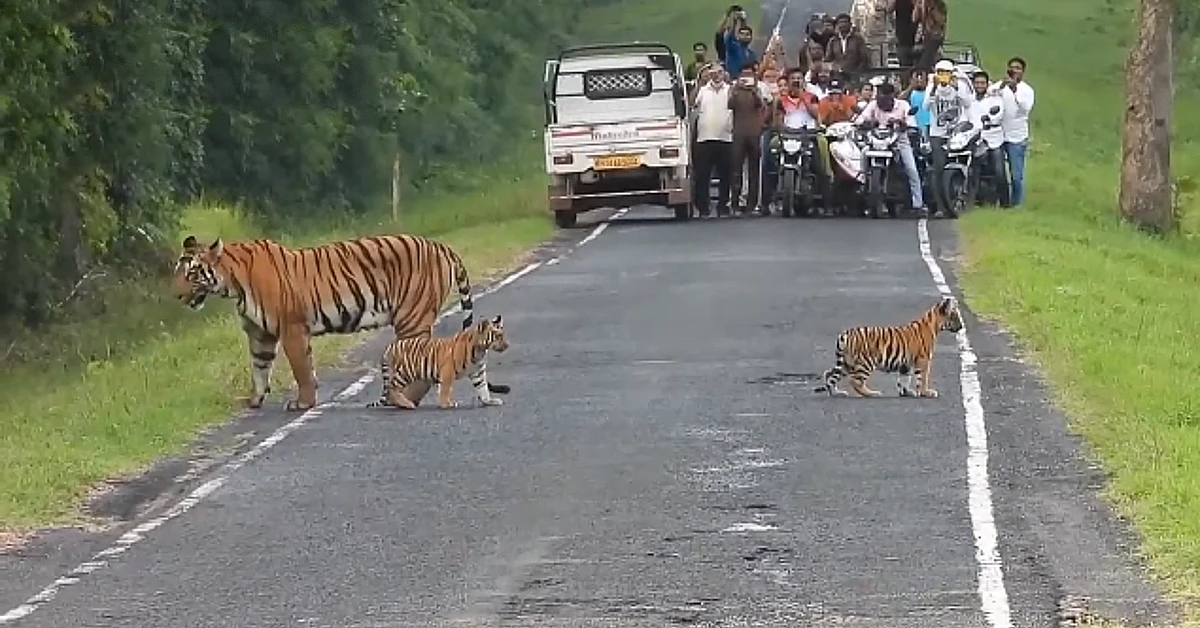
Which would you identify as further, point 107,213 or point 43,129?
point 107,213

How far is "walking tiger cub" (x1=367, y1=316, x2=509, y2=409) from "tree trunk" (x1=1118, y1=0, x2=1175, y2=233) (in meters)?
17.2

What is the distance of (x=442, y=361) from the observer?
559 inches

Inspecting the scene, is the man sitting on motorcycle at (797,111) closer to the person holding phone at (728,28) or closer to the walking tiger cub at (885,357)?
the person holding phone at (728,28)

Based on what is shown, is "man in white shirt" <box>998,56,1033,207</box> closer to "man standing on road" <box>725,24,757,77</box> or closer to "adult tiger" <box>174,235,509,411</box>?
"man standing on road" <box>725,24,757,77</box>

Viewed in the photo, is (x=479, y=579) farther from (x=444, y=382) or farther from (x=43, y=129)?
(x=43, y=129)

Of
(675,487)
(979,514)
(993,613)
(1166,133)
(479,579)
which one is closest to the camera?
(993,613)

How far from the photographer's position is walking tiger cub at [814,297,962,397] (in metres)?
14.3

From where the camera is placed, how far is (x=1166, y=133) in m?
30.2

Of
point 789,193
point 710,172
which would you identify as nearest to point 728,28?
point 710,172

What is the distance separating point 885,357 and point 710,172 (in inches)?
623

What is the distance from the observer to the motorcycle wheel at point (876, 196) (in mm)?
28266

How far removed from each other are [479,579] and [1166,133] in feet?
73.7

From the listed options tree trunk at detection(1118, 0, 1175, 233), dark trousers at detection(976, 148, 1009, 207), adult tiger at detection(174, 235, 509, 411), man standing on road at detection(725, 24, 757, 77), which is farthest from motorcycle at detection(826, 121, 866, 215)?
adult tiger at detection(174, 235, 509, 411)

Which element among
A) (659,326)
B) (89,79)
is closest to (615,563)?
(659,326)
